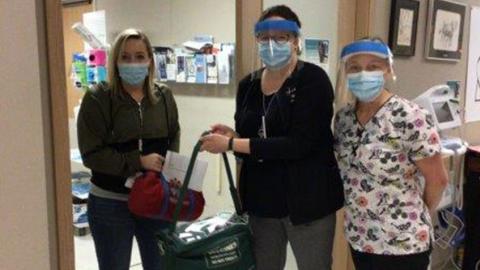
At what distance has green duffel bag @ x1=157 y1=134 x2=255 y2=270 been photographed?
1469 mm

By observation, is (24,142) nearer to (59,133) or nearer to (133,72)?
(59,133)

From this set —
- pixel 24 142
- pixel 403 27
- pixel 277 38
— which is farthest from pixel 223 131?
pixel 403 27

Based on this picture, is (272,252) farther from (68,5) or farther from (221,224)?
(68,5)

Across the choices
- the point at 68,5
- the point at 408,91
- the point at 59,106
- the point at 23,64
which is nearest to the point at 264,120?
the point at 59,106

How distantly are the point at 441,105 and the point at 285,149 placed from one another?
157 cm

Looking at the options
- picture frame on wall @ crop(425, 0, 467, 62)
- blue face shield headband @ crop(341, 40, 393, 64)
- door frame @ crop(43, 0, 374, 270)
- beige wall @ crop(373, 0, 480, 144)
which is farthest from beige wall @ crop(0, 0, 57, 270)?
picture frame on wall @ crop(425, 0, 467, 62)

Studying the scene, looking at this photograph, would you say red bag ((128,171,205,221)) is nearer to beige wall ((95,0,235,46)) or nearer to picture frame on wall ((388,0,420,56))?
picture frame on wall ((388,0,420,56))

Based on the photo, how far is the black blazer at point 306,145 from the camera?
4.95ft

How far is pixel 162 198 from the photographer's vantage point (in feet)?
5.66

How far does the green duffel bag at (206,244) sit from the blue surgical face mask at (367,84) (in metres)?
0.54

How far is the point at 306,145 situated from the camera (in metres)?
1.52

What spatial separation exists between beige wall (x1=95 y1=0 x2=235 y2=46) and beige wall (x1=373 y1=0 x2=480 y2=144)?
3.45ft

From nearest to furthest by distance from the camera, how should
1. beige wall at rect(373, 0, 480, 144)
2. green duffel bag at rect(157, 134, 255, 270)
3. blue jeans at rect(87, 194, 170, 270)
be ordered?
green duffel bag at rect(157, 134, 255, 270) → blue jeans at rect(87, 194, 170, 270) → beige wall at rect(373, 0, 480, 144)

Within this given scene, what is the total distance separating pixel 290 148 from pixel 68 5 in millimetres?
3510
